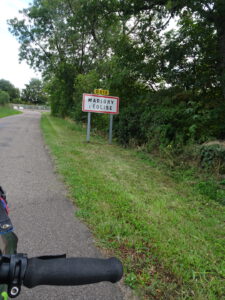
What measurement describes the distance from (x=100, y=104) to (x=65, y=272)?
9.68 meters

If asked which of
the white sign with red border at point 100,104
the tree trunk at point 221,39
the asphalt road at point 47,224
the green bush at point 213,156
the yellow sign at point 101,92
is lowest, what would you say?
the asphalt road at point 47,224

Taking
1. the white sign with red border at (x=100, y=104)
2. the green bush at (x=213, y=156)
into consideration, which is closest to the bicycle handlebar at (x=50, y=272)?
the green bush at (x=213, y=156)

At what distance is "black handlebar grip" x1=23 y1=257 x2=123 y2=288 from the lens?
677 mm

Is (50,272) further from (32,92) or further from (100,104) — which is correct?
(32,92)

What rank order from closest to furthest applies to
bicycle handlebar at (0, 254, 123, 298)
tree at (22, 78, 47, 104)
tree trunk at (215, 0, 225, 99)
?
bicycle handlebar at (0, 254, 123, 298)
tree trunk at (215, 0, 225, 99)
tree at (22, 78, 47, 104)

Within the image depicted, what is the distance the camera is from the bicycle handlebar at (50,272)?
2.19 ft

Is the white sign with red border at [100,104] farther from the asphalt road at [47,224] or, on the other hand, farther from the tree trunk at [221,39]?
the asphalt road at [47,224]

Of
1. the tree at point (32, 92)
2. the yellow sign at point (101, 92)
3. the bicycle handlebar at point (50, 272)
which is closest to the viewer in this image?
the bicycle handlebar at point (50, 272)

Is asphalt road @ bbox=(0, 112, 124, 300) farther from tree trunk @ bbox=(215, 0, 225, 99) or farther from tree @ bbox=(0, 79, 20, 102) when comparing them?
tree @ bbox=(0, 79, 20, 102)

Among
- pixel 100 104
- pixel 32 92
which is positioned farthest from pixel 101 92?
pixel 32 92

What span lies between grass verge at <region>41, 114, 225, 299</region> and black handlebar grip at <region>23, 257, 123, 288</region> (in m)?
1.44

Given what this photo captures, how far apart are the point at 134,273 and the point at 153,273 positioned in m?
0.18

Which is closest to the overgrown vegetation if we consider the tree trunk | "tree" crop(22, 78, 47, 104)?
the tree trunk

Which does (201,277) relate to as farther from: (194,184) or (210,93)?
(210,93)
